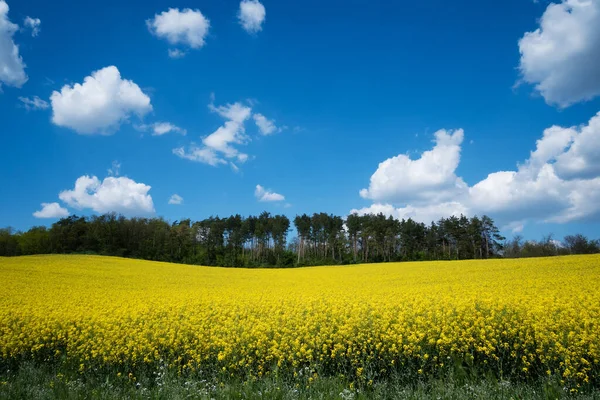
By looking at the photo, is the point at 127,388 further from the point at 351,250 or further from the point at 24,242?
the point at 24,242

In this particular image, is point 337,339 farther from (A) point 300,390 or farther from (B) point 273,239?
(B) point 273,239

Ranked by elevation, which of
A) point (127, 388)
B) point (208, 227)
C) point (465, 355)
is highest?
point (208, 227)

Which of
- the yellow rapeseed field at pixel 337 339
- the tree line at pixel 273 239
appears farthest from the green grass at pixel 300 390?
the tree line at pixel 273 239

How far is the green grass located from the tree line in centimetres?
5417

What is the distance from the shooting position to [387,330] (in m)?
7.68

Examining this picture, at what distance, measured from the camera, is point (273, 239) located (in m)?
71.3

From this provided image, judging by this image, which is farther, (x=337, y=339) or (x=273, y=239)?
(x=273, y=239)

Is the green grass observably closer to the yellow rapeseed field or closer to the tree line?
the yellow rapeseed field

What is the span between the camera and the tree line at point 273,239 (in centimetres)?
6075

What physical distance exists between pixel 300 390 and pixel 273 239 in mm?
65784

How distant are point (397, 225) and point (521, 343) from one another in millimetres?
62911

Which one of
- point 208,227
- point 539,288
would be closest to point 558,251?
point 539,288

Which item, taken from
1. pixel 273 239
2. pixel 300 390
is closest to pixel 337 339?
pixel 300 390

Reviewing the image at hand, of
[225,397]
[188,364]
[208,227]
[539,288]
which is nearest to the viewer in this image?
[225,397]
